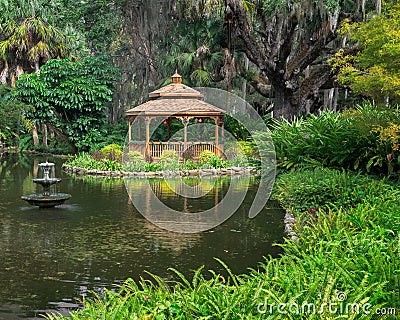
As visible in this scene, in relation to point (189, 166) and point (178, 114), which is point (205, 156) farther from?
point (178, 114)

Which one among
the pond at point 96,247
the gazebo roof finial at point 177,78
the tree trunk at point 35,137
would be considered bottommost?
the pond at point 96,247

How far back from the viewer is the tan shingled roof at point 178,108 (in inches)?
941

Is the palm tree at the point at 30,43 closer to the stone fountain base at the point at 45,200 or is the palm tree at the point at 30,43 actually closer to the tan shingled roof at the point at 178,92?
the tan shingled roof at the point at 178,92

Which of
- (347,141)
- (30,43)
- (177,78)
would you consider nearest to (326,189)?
(347,141)

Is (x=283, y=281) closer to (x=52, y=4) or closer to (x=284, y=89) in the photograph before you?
(x=284, y=89)

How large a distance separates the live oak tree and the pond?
9.08 metres

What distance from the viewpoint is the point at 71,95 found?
30141 mm

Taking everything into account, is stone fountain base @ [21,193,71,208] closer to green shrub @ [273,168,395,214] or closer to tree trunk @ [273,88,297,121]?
green shrub @ [273,168,395,214]

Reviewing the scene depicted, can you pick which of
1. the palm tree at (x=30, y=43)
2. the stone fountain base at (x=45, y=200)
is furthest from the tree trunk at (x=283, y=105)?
A: the palm tree at (x=30, y=43)

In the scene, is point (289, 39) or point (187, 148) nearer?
point (289, 39)

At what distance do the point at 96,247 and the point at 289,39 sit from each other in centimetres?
1670

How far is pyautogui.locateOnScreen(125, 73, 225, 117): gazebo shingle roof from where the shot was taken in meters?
24.0

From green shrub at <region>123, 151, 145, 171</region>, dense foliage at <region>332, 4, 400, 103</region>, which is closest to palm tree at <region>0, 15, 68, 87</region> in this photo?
green shrub at <region>123, 151, 145, 171</region>

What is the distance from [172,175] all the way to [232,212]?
29.5 feet
